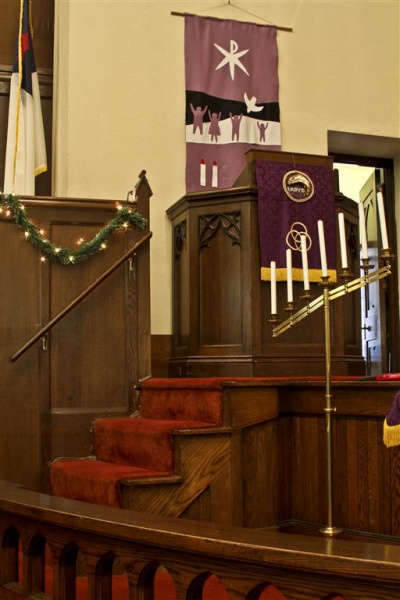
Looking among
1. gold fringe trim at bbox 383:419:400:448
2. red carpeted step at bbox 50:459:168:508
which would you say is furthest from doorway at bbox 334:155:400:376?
gold fringe trim at bbox 383:419:400:448

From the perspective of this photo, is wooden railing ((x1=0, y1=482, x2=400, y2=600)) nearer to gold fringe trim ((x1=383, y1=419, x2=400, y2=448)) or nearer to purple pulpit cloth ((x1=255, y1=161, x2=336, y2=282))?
gold fringe trim ((x1=383, y1=419, x2=400, y2=448))

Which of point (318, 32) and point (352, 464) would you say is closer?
point (352, 464)

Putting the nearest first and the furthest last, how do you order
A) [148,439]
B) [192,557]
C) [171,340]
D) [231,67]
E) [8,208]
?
1. [192,557]
2. [148,439]
3. [8,208]
4. [171,340]
5. [231,67]

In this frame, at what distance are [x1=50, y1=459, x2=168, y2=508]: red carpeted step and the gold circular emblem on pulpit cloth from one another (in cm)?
238

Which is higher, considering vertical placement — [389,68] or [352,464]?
[389,68]

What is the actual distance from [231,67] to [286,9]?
0.85 metres

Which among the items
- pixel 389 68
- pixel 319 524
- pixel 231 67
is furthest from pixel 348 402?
pixel 389 68

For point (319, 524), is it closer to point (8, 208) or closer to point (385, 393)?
point (385, 393)

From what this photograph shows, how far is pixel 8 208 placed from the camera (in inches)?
206

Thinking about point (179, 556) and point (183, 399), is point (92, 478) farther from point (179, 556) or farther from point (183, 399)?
point (179, 556)

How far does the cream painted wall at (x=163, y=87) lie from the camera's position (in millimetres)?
6688

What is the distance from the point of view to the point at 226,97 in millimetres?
7078

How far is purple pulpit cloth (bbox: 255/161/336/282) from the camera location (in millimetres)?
5633

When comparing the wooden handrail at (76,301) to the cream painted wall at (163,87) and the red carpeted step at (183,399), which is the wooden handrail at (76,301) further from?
the cream painted wall at (163,87)
